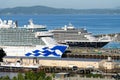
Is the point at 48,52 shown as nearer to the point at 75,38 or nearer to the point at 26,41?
the point at 26,41

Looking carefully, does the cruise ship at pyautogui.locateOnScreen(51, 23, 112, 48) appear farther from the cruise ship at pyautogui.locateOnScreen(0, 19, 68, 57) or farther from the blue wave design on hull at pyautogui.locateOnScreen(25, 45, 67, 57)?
the blue wave design on hull at pyautogui.locateOnScreen(25, 45, 67, 57)

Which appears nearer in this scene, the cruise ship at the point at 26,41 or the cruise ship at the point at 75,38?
the cruise ship at the point at 26,41

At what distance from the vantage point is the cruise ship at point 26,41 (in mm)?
58125

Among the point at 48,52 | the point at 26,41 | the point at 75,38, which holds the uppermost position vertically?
the point at 75,38

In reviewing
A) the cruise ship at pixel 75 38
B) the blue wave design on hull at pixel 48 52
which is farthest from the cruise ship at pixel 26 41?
the cruise ship at pixel 75 38

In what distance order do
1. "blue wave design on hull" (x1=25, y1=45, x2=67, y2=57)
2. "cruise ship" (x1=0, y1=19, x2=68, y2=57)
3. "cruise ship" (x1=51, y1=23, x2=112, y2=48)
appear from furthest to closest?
"cruise ship" (x1=51, y1=23, x2=112, y2=48) → "cruise ship" (x1=0, y1=19, x2=68, y2=57) → "blue wave design on hull" (x1=25, y1=45, x2=67, y2=57)

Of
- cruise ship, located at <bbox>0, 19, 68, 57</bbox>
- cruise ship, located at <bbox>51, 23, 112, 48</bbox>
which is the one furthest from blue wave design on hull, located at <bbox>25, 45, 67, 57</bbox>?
cruise ship, located at <bbox>51, 23, 112, 48</bbox>

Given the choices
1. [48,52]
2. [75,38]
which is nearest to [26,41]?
[48,52]

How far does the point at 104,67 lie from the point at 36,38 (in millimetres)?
12852

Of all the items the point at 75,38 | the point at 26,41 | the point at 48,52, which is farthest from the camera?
the point at 75,38

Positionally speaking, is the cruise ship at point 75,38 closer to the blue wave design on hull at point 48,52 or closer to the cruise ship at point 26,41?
the cruise ship at point 26,41

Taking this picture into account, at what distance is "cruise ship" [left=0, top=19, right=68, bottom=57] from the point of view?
58.1 metres

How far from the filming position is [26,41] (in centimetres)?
6075

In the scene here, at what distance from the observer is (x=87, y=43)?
76.9 m
